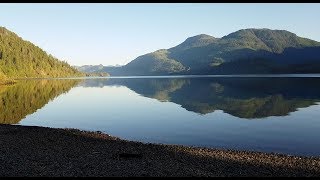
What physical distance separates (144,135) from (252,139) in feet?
49.2

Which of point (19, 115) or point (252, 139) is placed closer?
point (252, 139)

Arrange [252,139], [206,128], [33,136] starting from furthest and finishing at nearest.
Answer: [206,128]
[252,139]
[33,136]

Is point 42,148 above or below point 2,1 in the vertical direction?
below

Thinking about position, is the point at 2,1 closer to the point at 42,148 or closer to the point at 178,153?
the point at 42,148

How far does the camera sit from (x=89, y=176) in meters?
23.7

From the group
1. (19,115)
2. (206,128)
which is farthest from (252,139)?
(19,115)

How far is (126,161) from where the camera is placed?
95.0 ft

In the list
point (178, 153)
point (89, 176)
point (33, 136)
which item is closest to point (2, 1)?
point (89, 176)

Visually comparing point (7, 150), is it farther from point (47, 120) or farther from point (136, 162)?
point (47, 120)

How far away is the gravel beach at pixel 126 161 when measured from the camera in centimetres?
2542

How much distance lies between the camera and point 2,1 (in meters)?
20.3

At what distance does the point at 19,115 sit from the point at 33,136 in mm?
38568

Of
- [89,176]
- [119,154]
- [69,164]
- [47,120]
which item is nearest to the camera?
[89,176]

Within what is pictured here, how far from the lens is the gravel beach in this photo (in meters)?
25.4
